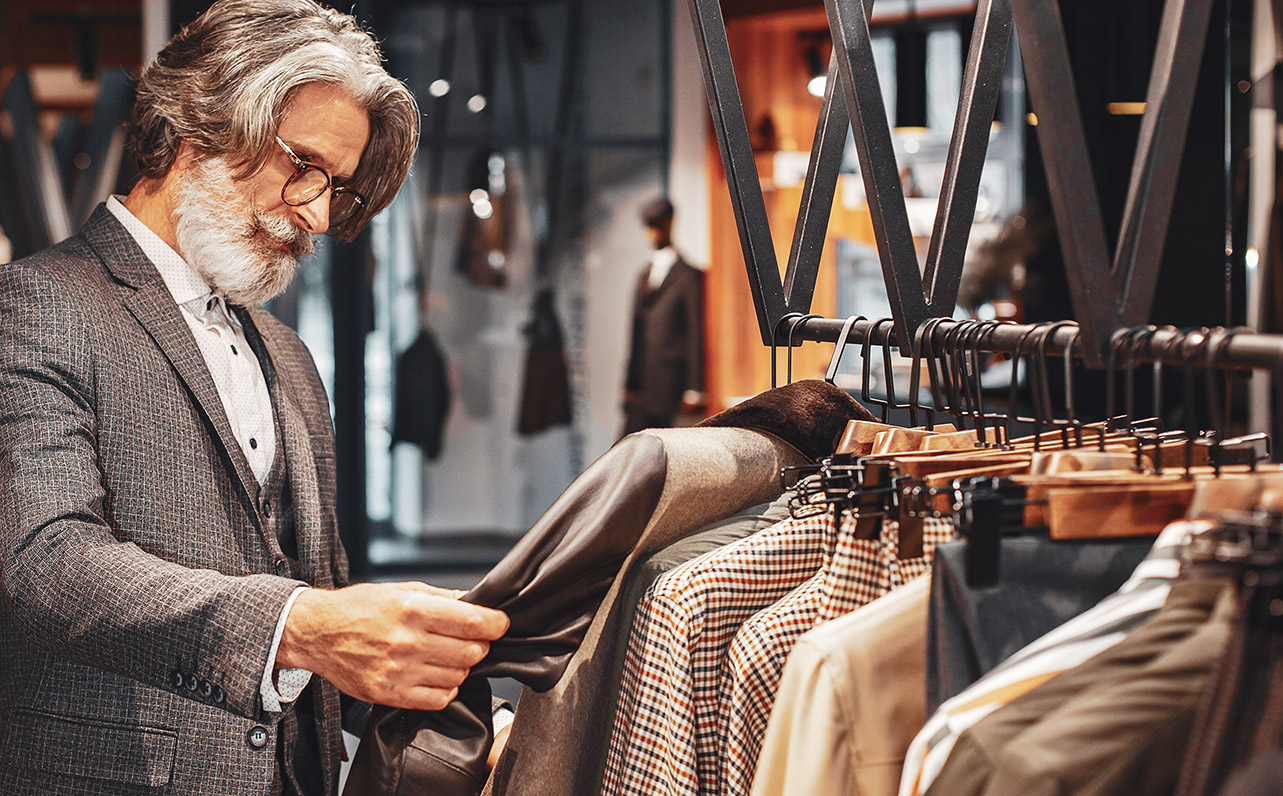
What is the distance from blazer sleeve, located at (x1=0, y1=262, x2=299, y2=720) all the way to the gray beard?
A: 33cm

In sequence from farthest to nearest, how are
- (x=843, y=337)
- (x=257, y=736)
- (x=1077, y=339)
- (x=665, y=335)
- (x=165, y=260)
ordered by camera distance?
(x=665, y=335) < (x=165, y=260) < (x=257, y=736) < (x=843, y=337) < (x=1077, y=339)

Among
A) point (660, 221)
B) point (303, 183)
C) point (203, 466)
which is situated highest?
point (660, 221)

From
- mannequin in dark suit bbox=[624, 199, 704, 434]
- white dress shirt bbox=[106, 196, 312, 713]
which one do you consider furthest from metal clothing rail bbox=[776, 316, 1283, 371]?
mannequin in dark suit bbox=[624, 199, 704, 434]

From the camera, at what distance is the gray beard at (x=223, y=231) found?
145cm

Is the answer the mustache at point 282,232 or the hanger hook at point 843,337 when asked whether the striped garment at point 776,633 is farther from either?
the mustache at point 282,232

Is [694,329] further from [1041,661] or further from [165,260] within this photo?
[1041,661]

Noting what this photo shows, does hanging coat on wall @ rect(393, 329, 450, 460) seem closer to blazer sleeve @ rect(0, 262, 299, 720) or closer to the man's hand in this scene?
blazer sleeve @ rect(0, 262, 299, 720)

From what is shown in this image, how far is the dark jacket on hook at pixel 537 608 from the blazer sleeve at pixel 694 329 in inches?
181

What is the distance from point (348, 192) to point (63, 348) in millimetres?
531

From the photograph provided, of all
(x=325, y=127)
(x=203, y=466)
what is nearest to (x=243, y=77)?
(x=325, y=127)

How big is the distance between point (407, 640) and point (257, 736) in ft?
1.67

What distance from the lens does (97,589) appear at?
108 centimetres

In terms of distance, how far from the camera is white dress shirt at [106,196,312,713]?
147 cm

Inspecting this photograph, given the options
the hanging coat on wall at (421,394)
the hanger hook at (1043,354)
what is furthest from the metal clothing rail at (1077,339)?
the hanging coat on wall at (421,394)
